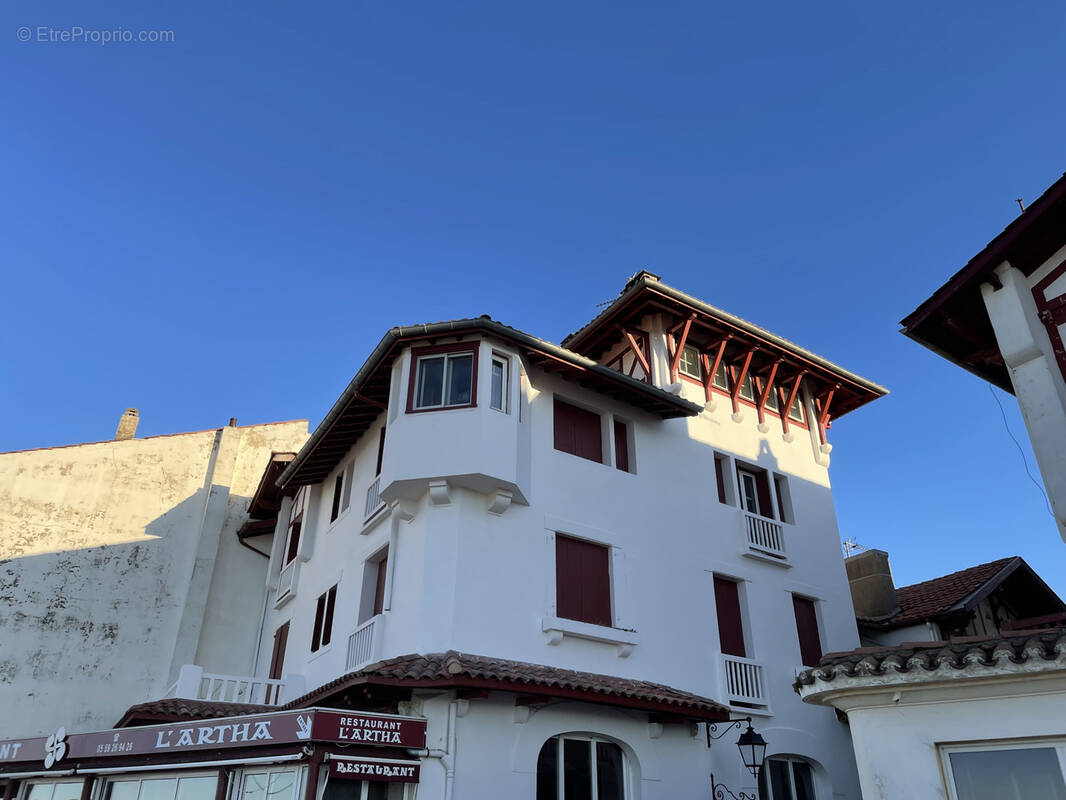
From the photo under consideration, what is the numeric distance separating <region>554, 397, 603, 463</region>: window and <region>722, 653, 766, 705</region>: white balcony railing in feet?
15.4

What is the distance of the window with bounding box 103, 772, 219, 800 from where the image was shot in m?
10.8

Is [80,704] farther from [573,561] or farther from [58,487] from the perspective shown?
[573,561]

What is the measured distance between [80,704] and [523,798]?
43.5 feet

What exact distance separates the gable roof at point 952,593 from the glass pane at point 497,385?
11.4 meters

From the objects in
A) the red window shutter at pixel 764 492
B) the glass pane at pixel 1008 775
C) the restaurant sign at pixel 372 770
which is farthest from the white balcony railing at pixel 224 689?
the glass pane at pixel 1008 775

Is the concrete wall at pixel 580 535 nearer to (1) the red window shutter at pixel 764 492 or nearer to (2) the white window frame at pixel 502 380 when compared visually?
(2) the white window frame at pixel 502 380

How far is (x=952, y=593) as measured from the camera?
63.7 ft

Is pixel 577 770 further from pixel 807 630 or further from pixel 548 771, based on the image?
pixel 807 630

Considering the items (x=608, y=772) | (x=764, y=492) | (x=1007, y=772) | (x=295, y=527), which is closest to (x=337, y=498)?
(x=295, y=527)

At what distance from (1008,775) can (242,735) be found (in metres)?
8.49

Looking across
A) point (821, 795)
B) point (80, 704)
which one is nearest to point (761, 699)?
point (821, 795)

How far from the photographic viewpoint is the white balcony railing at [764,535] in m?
17.5

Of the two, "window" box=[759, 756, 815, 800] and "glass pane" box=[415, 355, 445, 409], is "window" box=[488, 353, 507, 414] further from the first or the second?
"window" box=[759, 756, 815, 800]

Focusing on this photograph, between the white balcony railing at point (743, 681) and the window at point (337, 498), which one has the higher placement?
the window at point (337, 498)
